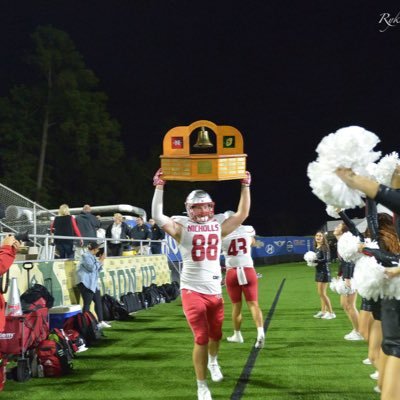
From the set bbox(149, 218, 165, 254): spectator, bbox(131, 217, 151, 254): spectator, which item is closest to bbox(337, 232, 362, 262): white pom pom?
bbox(131, 217, 151, 254): spectator

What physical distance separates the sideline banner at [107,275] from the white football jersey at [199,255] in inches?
151

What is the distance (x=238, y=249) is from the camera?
9.11 metres

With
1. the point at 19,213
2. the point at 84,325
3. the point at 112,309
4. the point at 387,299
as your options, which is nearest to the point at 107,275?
the point at 112,309

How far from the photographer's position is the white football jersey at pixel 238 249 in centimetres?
904

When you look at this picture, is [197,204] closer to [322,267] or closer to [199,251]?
[199,251]

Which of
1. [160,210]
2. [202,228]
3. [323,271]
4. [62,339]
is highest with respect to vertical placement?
[160,210]

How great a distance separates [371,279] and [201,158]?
1.71 metres

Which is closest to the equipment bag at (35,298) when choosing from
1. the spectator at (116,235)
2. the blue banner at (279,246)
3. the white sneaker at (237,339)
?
the white sneaker at (237,339)

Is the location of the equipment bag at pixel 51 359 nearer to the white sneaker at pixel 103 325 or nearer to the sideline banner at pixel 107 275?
the sideline banner at pixel 107 275

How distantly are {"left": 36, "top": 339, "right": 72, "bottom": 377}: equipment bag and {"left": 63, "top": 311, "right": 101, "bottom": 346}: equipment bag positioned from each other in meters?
1.98

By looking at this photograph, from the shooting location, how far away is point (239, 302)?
9.23 meters

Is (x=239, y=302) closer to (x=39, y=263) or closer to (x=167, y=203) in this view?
(x=39, y=263)

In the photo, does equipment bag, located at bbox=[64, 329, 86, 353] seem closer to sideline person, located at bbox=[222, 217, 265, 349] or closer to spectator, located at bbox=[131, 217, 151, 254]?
sideline person, located at bbox=[222, 217, 265, 349]

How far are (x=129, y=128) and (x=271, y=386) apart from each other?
218 feet
